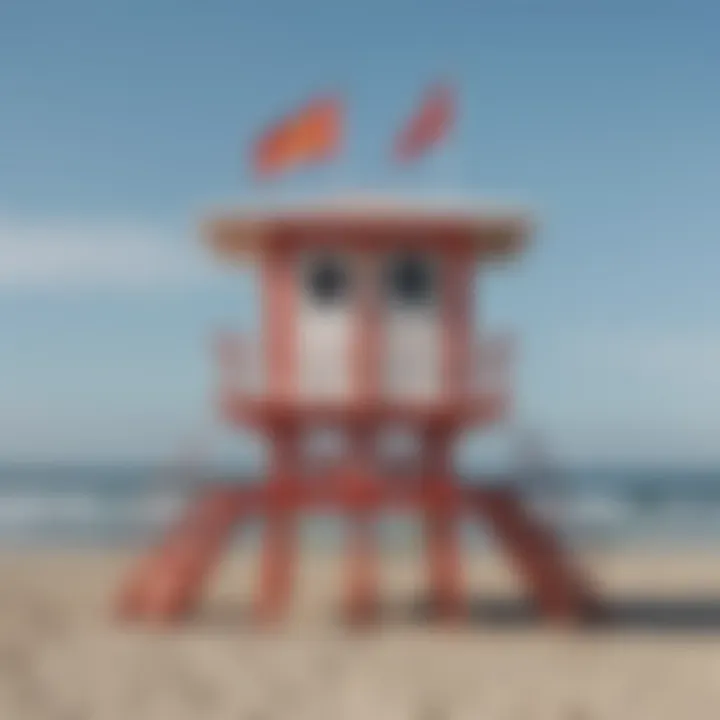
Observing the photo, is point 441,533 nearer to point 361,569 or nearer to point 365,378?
point 361,569

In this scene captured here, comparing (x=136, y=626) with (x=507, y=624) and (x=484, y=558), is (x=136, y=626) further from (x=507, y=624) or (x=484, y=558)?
(x=484, y=558)

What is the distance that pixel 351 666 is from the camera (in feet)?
42.3

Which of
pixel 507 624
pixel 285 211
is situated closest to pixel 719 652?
pixel 507 624

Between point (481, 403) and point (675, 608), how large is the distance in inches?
158

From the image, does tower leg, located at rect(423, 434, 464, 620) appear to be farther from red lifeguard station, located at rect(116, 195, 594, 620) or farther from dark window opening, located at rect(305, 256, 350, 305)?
dark window opening, located at rect(305, 256, 350, 305)

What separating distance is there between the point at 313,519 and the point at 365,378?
22.0 m

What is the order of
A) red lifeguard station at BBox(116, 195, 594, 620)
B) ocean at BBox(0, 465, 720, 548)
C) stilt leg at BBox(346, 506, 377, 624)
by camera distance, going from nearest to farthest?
red lifeguard station at BBox(116, 195, 594, 620) < stilt leg at BBox(346, 506, 377, 624) < ocean at BBox(0, 465, 720, 548)

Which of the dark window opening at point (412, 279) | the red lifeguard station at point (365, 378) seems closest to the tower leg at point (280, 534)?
the red lifeguard station at point (365, 378)

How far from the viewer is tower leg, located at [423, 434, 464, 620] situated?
15.1 meters

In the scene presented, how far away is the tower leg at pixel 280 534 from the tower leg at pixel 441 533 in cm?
108

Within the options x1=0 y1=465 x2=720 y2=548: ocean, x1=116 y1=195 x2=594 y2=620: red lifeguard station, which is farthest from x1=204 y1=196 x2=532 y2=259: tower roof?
x1=0 y1=465 x2=720 y2=548: ocean

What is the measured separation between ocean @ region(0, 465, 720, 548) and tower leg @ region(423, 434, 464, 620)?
24.9 ft

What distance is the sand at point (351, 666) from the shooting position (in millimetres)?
11375

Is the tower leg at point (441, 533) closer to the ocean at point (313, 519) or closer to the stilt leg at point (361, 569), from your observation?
the stilt leg at point (361, 569)
